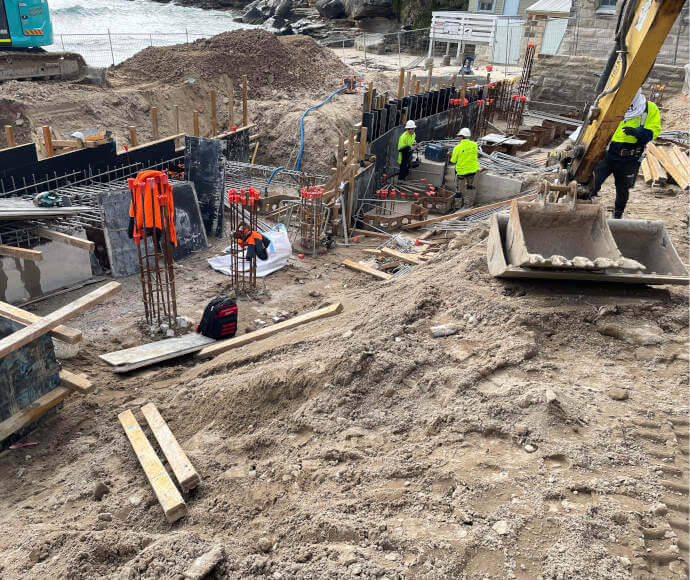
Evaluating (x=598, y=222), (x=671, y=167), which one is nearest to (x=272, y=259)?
(x=598, y=222)

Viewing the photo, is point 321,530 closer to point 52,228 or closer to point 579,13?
point 52,228

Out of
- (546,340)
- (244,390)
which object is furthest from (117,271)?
(546,340)

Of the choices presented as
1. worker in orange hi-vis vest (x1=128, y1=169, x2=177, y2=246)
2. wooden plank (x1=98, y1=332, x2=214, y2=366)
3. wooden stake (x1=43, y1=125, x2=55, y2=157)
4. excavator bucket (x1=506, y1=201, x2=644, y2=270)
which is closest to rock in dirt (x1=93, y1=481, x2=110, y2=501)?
wooden plank (x1=98, y1=332, x2=214, y2=366)

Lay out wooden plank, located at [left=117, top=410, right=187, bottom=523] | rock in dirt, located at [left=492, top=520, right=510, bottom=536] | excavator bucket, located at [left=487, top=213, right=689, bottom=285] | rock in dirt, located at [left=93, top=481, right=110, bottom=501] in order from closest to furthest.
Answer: rock in dirt, located at [left=492, top=520, right=510, bottom=536], wooden plank, located at [left=117, top=410, right=187, bottom=523], rock in dirt, located at [left=93, top=481, right=110, bottom=501], excavator bucket, located at [left=487, top=213, right=689, bottom=285]

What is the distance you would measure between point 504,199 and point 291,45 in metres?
16.6

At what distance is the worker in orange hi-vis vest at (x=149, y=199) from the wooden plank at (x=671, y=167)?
33.8ft

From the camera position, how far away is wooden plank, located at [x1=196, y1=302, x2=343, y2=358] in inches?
303

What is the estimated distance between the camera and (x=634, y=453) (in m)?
3.88

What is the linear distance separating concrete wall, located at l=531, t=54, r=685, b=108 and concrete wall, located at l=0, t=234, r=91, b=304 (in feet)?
62.4

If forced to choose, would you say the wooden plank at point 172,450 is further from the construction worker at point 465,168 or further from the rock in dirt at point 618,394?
the construction worker at point 465,168

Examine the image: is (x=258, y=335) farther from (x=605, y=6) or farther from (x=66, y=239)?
(x=605, y=6)

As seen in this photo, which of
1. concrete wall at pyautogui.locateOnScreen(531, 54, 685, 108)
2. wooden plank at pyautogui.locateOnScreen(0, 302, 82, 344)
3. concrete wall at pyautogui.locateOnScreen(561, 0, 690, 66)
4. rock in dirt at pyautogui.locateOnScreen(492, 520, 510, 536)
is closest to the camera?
rock in dirt at pyautogui.locateOnScreen(492, 520, 510, 536)

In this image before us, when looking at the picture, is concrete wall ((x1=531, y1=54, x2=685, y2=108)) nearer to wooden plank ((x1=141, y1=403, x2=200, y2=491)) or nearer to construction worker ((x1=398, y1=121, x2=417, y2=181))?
construction worker ((x1=398, y1=121, x2=417, y2=181))

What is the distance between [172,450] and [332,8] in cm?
4688
